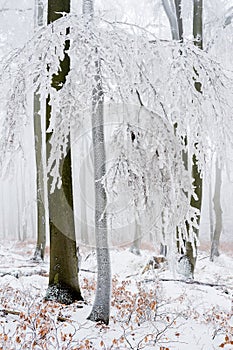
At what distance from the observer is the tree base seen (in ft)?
18.4

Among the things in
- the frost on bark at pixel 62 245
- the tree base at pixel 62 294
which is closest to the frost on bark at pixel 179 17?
the frost on bark at pixel 62 245

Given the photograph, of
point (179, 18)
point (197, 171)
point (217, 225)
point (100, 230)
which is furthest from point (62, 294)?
point (217, 225)

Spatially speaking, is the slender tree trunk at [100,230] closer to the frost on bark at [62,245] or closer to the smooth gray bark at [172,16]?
the frost on bark at [62,245]

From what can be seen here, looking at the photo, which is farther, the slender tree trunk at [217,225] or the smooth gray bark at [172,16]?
the slender tree trunk at [217,225]

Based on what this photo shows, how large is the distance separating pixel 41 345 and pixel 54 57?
9.92ft

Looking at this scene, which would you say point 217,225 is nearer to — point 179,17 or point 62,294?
point 179,17

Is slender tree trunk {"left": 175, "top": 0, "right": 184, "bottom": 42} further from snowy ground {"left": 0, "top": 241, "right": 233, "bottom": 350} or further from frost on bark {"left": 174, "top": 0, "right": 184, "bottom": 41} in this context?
snowy ground {"left": 0, "top": 241, "right": 233, "bottom": 350}

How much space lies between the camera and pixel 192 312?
612cm

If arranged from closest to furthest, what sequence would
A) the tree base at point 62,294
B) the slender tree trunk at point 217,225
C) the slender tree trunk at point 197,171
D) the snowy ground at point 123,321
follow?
the snowy ground at point 123,321
the tree base at point 62,294
the slender tree trunk at point 197,171
the slender tree trunk at point 217,225

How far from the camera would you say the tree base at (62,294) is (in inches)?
221

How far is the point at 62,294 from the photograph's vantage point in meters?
5.65

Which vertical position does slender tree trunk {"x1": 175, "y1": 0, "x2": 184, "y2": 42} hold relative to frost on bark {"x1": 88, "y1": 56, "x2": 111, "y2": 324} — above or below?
above

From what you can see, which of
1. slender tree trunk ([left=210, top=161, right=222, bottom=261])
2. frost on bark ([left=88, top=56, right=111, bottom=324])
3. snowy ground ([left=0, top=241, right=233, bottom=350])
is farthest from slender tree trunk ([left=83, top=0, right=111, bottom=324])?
slender tree trunk ([left=210, top=161, right=222, bottom=261])

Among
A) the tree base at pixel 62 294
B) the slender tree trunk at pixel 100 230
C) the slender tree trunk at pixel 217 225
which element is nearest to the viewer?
the slender tree trunk at pixel 100 230
